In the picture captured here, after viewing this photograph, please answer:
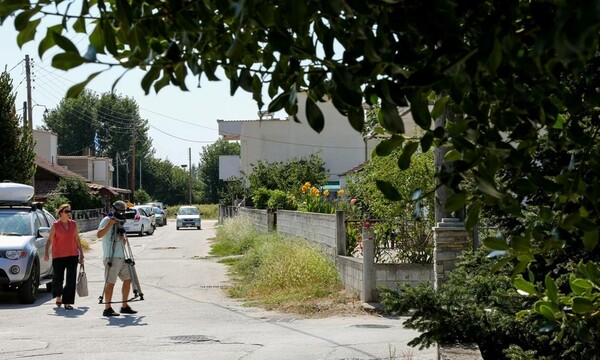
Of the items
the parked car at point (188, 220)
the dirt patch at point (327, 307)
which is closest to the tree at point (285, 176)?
the parked car at point (188, 220)

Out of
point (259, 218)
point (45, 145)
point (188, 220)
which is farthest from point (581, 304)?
point (45, 145)

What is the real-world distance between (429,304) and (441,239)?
4853 millimetres

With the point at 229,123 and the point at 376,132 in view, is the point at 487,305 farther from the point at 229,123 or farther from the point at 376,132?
the point at 229,123

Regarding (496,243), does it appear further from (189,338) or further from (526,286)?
(189,338)

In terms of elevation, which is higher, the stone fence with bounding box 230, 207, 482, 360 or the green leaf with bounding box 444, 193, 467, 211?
the green leaf with bounding box 444, 193, 467, 211

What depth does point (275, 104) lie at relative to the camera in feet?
10.1

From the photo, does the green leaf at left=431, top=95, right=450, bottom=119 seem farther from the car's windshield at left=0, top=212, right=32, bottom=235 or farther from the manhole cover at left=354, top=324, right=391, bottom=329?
the car's windshield at left=0, top=212, right=32, bottom=235

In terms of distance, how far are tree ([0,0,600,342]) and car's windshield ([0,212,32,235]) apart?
1429 centimetres

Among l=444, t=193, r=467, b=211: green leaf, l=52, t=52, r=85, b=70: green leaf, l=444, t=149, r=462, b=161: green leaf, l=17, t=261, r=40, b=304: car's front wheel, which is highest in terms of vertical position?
l=52, t=52, r=85, b=70: green leaf

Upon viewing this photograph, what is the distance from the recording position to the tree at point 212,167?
117 metres

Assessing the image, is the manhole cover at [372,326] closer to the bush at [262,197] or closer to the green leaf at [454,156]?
the green leaf at [454,156]

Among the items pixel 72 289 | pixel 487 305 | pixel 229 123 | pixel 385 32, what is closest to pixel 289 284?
pixel 72 289

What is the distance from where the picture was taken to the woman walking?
15.2 metres

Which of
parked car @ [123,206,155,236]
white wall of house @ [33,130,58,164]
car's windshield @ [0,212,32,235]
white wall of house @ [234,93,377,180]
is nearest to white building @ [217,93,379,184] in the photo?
white wall of house @ [234,93,377,180]
